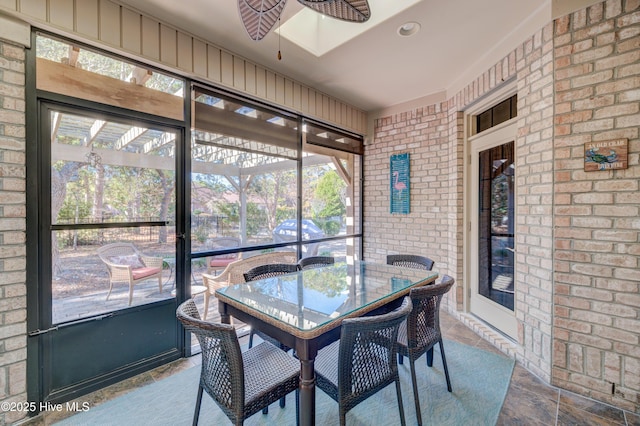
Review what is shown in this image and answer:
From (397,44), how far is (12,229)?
3368mm

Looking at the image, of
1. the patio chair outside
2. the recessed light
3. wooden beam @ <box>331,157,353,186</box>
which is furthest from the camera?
wooden beam @ <box>331,157,353,186</box>

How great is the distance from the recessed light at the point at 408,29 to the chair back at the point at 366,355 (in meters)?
2.30

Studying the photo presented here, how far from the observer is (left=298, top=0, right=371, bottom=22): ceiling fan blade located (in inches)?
58.6

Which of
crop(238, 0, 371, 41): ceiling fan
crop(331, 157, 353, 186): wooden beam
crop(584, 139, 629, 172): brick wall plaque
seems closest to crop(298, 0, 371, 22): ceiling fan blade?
crop(238, 0, 371, 41): ceiling fan

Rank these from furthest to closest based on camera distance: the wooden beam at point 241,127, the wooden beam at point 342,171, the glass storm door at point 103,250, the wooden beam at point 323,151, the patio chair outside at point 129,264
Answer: the wooden beam at point 342,171
the wooden beam at point 323,151
the wooden beam at point 241,127
the patio chair outside at point 129,264
the glass storm door at point 103,250

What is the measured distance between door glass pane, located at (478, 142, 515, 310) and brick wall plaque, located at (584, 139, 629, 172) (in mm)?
809

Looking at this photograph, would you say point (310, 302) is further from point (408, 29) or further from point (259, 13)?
point (408, 29)

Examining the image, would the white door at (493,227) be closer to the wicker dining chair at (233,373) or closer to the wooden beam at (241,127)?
the wooden beam at (241,127)

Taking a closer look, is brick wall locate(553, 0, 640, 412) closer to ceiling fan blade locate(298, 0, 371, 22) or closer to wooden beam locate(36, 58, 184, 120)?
ceiling fan blade locate(298, 0, 371, 22)

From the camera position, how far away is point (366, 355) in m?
1.46

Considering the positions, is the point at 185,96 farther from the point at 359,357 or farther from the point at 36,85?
the point at 359,357

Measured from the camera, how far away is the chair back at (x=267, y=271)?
232cm

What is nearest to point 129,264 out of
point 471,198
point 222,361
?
point 222,361

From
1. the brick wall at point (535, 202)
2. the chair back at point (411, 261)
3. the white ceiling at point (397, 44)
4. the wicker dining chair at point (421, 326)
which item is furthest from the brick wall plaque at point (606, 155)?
the chair back at point (411, 261)
